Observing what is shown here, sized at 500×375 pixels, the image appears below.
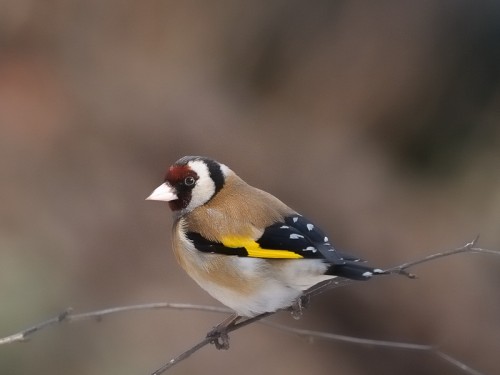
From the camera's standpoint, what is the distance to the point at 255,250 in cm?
211

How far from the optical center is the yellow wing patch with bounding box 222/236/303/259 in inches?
83.0

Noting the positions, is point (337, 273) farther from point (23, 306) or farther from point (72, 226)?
point (72, 226)

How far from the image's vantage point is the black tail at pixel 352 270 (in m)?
1.90

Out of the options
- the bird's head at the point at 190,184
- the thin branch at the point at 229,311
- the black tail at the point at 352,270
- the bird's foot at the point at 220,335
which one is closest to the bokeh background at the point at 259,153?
the bird's foot at the point at 220,335

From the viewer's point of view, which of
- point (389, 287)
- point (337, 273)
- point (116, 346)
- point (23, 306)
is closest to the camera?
point (337, 273)

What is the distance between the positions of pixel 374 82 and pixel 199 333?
Answer: 88.5 inches

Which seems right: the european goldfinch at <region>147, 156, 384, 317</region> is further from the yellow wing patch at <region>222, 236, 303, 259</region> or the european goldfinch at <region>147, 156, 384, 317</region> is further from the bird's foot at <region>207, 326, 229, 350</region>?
the bird's foot at <region>207, 326, 229, 350</region>

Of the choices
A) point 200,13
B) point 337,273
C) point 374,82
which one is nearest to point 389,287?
point 374,82

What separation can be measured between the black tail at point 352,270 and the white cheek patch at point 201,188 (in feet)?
1.47

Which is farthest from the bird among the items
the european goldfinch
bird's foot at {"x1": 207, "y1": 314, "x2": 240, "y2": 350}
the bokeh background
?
the bokeh background

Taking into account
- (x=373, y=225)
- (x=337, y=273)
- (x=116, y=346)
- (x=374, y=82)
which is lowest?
(x=116, y=346)

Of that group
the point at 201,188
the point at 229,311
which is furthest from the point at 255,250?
the point at 201,188

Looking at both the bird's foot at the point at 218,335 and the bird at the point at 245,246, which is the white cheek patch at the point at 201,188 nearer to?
the bird at the point at 245,246

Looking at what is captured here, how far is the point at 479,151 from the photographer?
5531 millimetres
